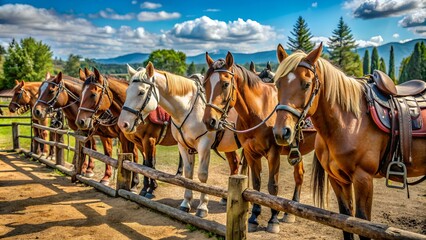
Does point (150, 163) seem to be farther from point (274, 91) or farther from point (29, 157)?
point (29, 157)

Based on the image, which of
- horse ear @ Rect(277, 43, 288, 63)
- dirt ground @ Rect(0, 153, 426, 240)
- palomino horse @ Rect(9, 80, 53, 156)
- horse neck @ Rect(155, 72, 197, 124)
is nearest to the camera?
horse ear @ Rect(277, 43, 288, 63)

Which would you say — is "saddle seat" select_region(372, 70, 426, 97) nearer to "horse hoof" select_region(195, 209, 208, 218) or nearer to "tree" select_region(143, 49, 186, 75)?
"horse hoof" select_region(195, 209, 208, 218)

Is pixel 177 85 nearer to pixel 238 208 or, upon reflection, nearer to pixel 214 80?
pixel 214 80

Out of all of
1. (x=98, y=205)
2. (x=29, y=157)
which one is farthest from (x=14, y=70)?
(x=98, y=205)

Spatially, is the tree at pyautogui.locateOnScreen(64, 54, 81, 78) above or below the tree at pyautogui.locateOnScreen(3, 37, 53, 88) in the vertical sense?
above

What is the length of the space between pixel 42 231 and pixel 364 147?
4.28m

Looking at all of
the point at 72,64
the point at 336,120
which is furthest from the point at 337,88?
the point at 72,64

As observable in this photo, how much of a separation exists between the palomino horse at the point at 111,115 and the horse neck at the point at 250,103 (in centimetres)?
214

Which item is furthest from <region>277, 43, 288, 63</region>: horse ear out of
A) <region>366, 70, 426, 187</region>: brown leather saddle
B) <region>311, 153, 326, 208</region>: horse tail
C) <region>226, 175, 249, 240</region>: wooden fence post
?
<region>311, 153, 326, 208</region>: horse tail

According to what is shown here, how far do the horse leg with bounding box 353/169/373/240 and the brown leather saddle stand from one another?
34cm

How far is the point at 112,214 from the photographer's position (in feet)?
16.9

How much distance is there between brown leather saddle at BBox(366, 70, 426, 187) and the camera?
3029 mm

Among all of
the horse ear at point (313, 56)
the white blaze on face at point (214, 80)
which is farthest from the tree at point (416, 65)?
the horse ear at point (313, 56)

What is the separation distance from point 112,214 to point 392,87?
4.38 m
